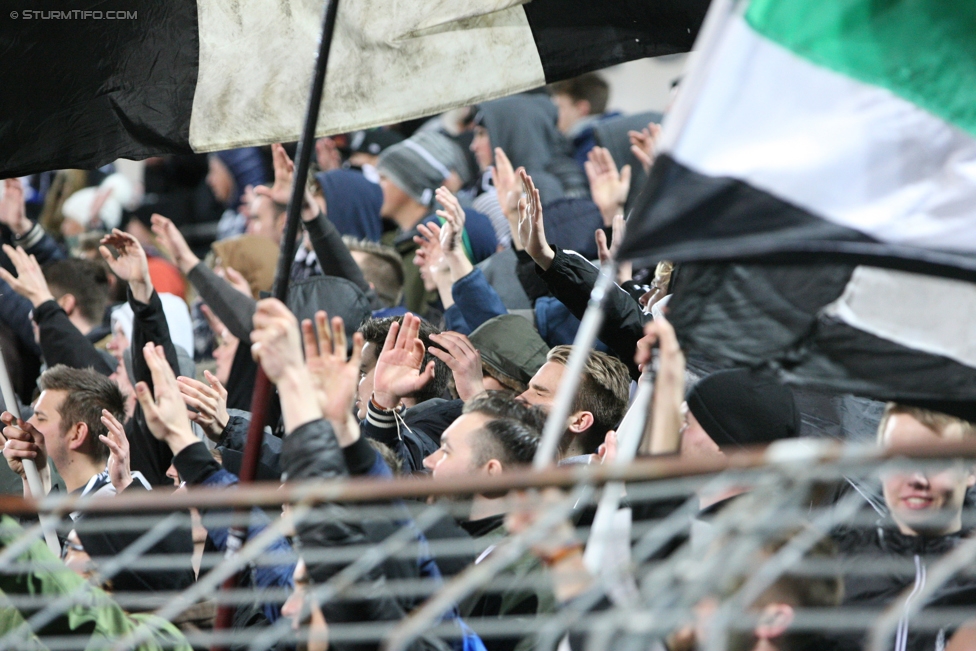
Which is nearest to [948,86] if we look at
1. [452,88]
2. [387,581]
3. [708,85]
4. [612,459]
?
[708,85]

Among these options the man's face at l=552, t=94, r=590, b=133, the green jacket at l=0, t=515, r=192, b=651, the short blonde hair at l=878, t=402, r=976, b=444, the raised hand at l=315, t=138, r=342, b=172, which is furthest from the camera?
the raised hand at l=315, t=138, r=342, b=172

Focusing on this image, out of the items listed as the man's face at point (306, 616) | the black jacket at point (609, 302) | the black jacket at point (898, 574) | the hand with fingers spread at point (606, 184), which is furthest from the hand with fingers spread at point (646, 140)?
the man's face at point (306, 616)

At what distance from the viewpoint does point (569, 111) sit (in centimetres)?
930

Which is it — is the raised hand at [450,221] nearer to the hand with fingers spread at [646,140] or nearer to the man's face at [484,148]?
the hand with fingers spread at [646,140]

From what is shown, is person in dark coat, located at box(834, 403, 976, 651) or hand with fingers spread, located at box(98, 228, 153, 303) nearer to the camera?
person in dark coat, located at box(834, 403, 976, 651)

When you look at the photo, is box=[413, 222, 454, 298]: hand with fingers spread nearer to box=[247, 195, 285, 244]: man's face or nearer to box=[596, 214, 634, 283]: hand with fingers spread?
box=[596, 214, 634, 283]: hand with fingers spread

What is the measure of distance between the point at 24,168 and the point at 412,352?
1501mm

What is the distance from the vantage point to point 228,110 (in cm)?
459

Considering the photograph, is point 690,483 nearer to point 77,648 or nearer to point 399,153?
point 77,648

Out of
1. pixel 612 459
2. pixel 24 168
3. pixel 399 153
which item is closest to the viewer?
pixel 612 459

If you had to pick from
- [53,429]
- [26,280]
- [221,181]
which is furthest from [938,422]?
[221,181]

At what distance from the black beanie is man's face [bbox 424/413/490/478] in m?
0.66

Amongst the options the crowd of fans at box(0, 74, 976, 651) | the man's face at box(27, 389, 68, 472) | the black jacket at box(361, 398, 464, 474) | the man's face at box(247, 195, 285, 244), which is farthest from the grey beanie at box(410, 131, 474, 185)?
the man's face at box(27, 389, 68, 472)

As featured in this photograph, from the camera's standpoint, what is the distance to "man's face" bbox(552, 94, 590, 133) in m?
9.23
